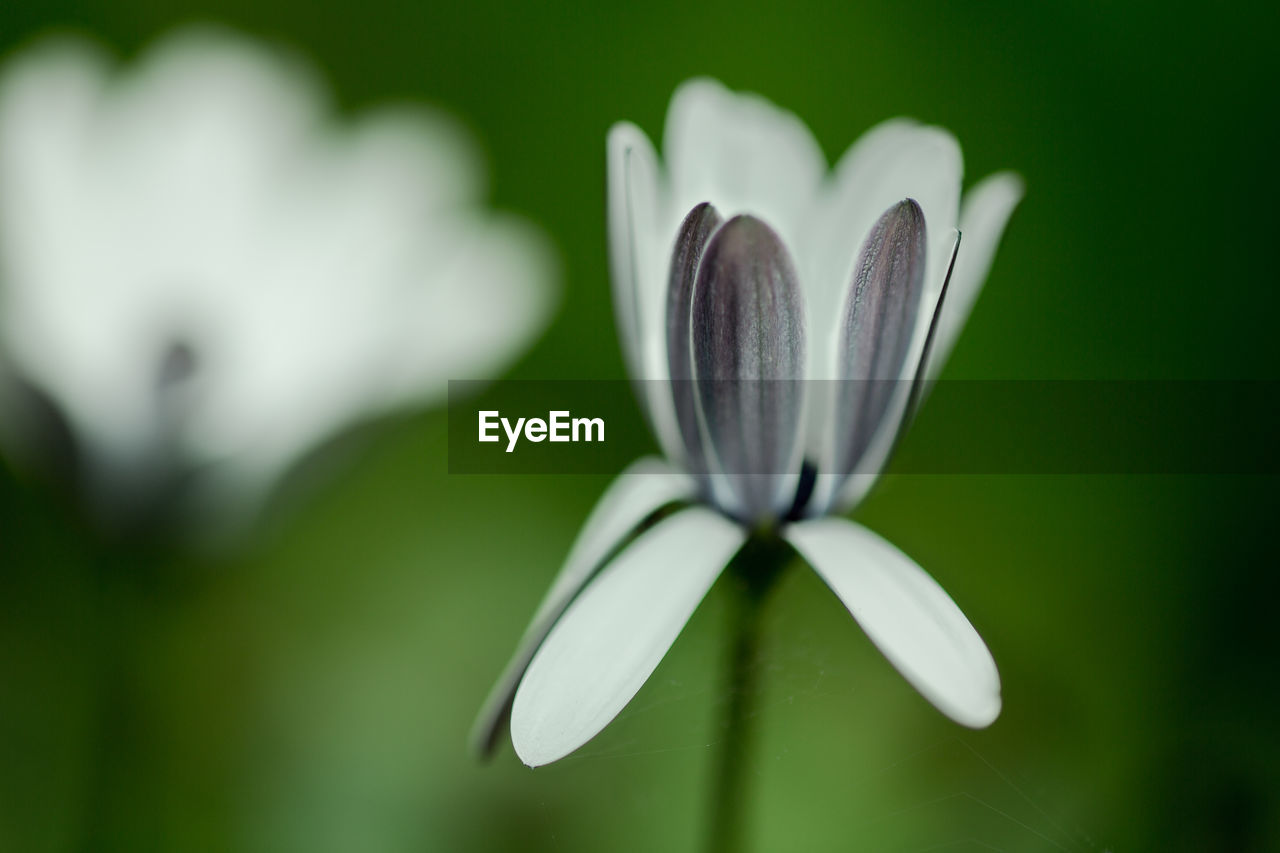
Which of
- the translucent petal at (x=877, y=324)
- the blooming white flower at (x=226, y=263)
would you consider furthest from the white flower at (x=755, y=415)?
the blooming white flower at (x=226, y=263)

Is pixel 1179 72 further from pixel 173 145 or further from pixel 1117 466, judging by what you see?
pixel 173 145

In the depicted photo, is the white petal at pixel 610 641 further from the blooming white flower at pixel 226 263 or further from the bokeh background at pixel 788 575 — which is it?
the blooming white flower at pixel 226 263

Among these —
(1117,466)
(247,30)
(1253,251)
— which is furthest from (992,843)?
(247,30)

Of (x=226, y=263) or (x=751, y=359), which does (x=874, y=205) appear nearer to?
(x=751, y=359)

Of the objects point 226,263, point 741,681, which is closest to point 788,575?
point 741,681

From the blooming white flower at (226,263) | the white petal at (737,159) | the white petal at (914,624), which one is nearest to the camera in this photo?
the white petal at (914,624)
